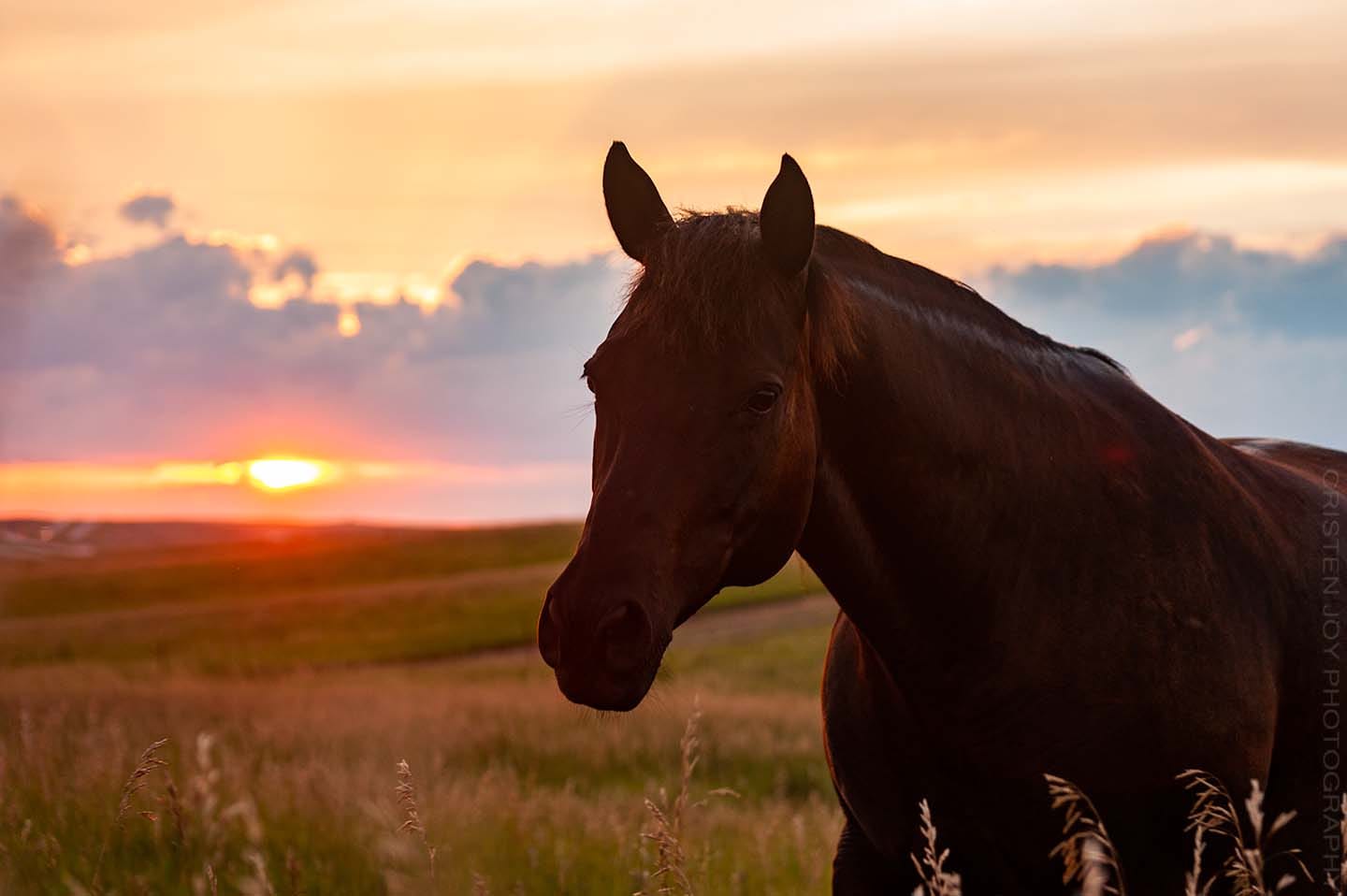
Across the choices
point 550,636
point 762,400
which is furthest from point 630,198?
point 550,636

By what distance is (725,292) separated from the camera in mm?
3707

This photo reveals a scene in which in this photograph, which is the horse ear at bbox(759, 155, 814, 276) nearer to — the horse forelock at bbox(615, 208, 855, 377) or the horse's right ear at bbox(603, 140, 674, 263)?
the horse forelock at bbox(615, 208, 855, 377)

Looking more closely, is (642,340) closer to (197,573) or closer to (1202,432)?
(1202,432)

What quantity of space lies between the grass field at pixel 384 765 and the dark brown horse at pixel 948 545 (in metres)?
0.60

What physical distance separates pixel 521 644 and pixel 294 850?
101 feet

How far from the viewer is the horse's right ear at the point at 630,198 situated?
4.24m

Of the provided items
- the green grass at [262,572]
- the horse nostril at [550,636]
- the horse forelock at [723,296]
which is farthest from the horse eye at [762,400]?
the green grass at [262,572]

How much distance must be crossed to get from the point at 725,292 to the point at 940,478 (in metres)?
0.90

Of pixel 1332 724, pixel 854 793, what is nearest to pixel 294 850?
pixel 854 793

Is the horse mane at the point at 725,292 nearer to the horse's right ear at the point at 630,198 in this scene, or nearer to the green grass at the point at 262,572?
the horse's right ear at the point at 630,198

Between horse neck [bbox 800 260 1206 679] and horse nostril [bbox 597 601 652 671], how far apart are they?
829mm

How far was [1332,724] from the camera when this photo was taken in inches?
181

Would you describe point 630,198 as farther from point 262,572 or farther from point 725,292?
point 262,572

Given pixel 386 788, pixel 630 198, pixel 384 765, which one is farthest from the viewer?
pixel 384 765
